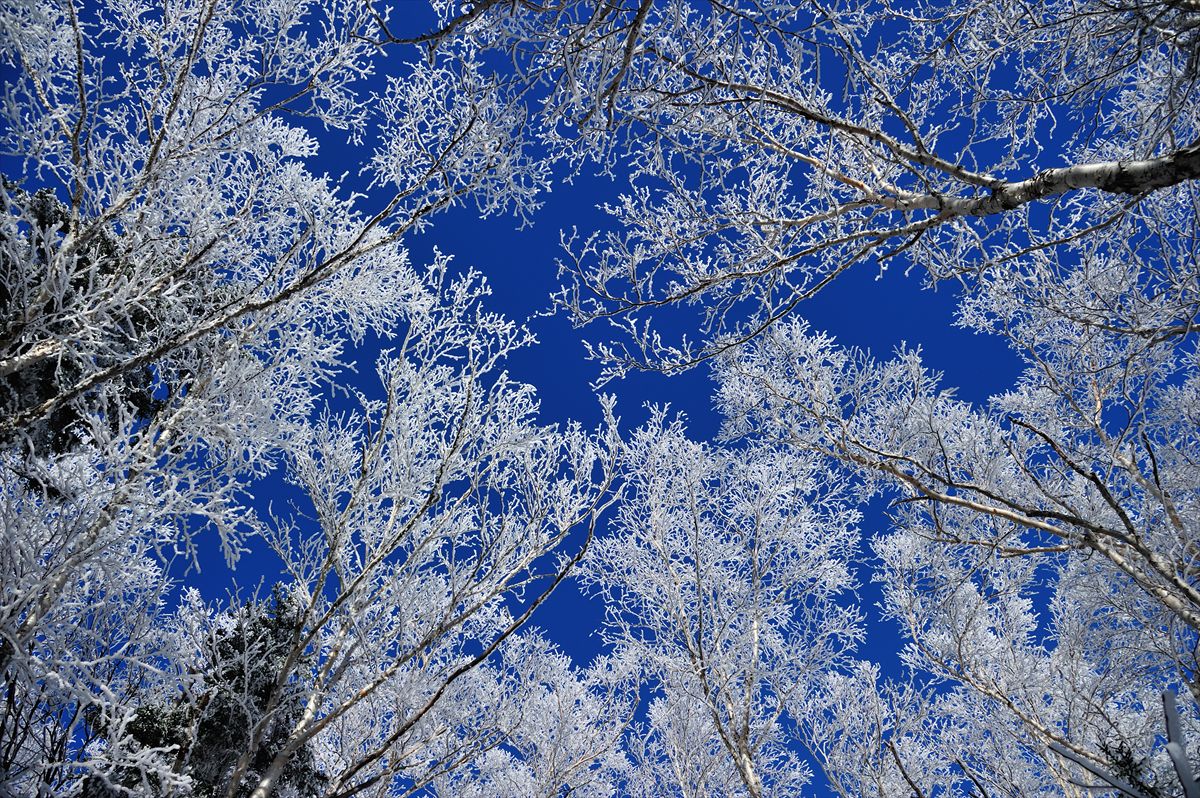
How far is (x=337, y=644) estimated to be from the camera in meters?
4.56

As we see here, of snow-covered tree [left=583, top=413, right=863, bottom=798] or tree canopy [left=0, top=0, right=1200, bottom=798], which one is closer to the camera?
tree canopy [left=0, top=0, right=1200, bottom=798]

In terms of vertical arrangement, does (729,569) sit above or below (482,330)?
above

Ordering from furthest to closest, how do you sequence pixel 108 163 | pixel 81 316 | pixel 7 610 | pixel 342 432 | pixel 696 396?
1. pixel 696 396
2. pixel 342 432
3. pixel 108 163
4. pixel 81 316
5. pixel 7 610

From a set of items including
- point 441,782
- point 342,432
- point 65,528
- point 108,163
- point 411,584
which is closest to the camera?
point 65,528

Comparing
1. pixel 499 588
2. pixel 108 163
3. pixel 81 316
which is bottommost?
pixel 81 316

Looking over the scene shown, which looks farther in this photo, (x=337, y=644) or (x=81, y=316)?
(x=337, y=644)

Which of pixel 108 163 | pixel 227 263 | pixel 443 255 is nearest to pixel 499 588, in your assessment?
pixel 443 255

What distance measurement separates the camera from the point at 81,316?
298 centimetres

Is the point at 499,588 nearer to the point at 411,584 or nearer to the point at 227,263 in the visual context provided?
the point at 411,584

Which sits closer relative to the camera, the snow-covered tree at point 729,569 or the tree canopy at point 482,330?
the tree canopy at point 482,330

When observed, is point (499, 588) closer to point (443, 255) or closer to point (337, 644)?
point (337, 644)

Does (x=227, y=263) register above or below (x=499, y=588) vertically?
above

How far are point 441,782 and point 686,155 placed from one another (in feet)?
41.8

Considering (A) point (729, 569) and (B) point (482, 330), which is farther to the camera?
(A) point (729, 569)
